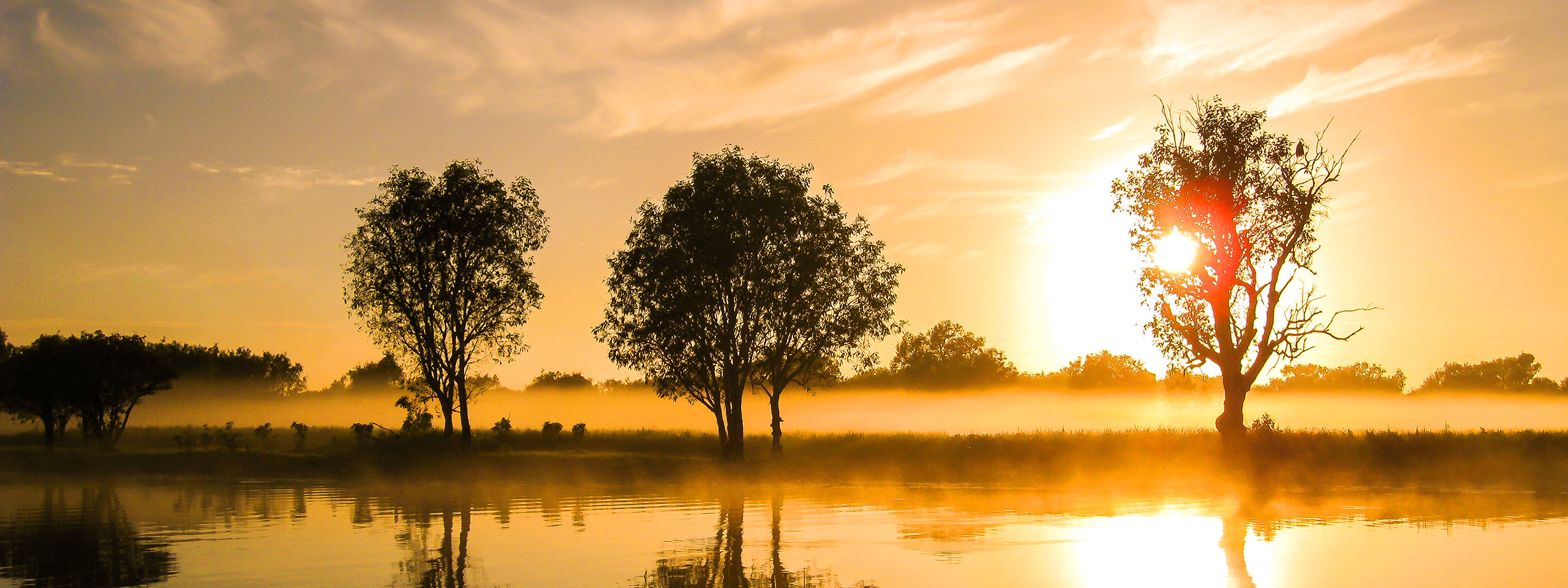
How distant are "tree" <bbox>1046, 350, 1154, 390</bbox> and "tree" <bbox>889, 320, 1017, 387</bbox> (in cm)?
833

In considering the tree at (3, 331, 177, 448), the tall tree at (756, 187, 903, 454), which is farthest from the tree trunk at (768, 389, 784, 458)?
the tree at (3, 331, 177, 448)

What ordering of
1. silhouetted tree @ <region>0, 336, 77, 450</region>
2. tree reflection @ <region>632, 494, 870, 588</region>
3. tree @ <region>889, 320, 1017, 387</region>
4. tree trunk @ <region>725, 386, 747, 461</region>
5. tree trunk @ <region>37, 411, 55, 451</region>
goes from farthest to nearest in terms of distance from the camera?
tree @ <region>889, 320, 1017, 387</region>
silhouetted tree @ <region>0, 336, 77, 450</region>
tree trunk @ <region>37, 411, 55, 451</region>
tree trunk @ <region>725, 386, 747, 461</region>
tree reflection @ <region>632, 494, 870, 588</region>

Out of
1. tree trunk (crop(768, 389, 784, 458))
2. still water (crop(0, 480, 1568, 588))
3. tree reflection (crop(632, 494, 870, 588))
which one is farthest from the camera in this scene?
tree trunk (crop(768, 389, 784, 458))

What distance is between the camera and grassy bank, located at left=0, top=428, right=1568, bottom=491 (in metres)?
37.5

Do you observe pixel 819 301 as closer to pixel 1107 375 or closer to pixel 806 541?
pixel 806 541

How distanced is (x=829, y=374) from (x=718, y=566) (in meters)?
40.4

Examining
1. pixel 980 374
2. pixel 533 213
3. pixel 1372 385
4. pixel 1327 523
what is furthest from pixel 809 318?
pixel 1372 385

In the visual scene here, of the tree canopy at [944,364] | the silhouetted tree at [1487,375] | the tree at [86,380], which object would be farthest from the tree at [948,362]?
the tree at [86,380]

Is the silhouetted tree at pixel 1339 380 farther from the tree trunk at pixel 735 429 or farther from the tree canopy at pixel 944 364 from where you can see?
the tree trunk at pixel 735 429

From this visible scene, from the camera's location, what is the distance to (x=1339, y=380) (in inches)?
5610

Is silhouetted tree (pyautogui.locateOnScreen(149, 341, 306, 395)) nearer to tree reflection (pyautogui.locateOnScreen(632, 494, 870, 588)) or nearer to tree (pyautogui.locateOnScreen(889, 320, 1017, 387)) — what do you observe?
tree (pyautogui.locateOnScreen(889, 320, 1017, 387))

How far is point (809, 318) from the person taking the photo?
5497 cm

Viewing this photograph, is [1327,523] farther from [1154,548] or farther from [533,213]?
[533,213]

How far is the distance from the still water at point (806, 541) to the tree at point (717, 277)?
66.2ft
